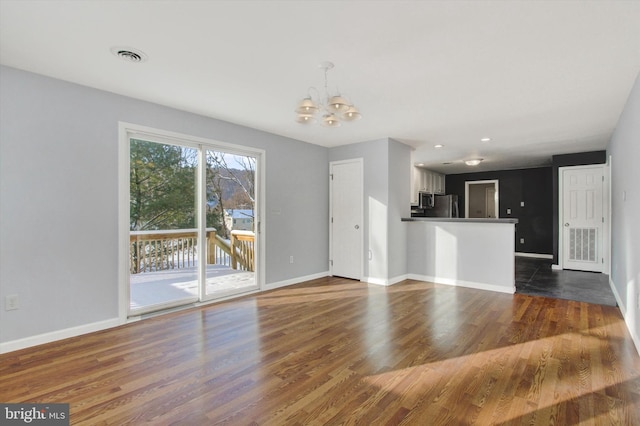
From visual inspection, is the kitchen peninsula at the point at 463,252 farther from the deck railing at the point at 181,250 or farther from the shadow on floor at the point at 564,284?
the deck railing at the point at 181,250

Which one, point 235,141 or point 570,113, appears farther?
point 235,141

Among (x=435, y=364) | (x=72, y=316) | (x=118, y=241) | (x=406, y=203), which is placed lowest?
(x=435, y=364)

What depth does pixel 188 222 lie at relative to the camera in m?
3.93

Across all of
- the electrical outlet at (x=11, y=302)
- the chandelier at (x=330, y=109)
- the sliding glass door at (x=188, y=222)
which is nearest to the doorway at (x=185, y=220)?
the sliding glass door at (x=188, y=222)

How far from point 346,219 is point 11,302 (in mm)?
4219

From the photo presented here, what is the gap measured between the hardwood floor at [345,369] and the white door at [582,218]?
9.62 ft

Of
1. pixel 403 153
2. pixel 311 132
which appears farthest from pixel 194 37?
pixel 403 153

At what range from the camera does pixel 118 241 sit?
3.28m

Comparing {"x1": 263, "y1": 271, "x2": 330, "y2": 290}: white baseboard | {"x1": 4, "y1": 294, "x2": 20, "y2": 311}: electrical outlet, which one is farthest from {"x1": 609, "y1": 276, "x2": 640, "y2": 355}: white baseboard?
{"x1": 4, "y1": 294, "x2": 20, "y2": 311}: electrical outlet

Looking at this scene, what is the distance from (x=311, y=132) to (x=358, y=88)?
1.78m

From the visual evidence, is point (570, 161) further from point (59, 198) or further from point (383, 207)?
point (59, 198)

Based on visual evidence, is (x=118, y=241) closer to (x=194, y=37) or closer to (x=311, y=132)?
(x=194, y=37)

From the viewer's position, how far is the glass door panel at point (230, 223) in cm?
418

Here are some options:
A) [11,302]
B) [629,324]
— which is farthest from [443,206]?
[11,302]
